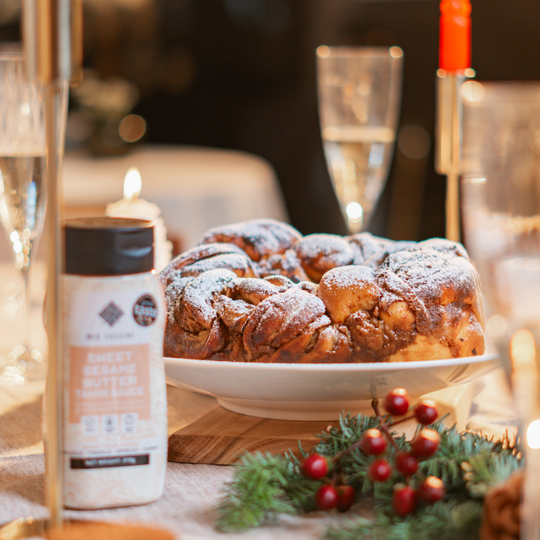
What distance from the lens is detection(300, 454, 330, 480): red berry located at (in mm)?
455

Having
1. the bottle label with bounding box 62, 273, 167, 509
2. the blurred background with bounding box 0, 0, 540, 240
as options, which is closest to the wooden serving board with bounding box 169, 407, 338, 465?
the bottle label with bounding box 62, 273, 167, 509

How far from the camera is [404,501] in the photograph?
417 millimetres

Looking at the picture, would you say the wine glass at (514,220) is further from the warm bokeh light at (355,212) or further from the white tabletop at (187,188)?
the white tabletop at (187,188)

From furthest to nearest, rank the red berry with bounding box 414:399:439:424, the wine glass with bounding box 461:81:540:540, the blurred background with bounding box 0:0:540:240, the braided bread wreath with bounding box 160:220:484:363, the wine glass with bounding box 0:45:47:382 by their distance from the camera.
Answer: the blurred background with bounding box 0:0:540:240 → the wine glass with bounding box 0:45:47:382 → the braided bread wreath with bounding box 160:220:484:363 → the red berry with bounding box 414:399:439:424 → the wine glass with bounding box 461:81:540:540

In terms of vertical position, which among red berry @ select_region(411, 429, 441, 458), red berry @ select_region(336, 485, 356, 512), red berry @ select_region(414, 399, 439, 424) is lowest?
red berry @ select_region(336, 485, 356, 512)

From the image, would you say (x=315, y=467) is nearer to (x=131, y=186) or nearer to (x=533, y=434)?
(x=533, y=434)

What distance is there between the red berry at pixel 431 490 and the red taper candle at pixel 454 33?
56cm

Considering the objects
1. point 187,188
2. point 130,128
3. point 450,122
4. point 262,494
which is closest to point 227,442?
point 262,494

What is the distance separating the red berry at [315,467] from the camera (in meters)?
0.46

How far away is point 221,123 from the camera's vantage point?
153 inches

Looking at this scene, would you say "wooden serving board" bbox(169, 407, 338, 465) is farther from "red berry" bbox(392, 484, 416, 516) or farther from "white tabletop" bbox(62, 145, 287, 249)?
"white tabletop" bbox(62, 145, 287, 249)

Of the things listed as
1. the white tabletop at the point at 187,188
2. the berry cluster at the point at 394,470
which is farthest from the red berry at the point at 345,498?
the white tabletop at the point at 187,188

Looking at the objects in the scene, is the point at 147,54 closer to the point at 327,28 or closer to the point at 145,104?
the point at 145,104

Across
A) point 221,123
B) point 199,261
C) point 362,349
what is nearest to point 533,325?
point 362,349
